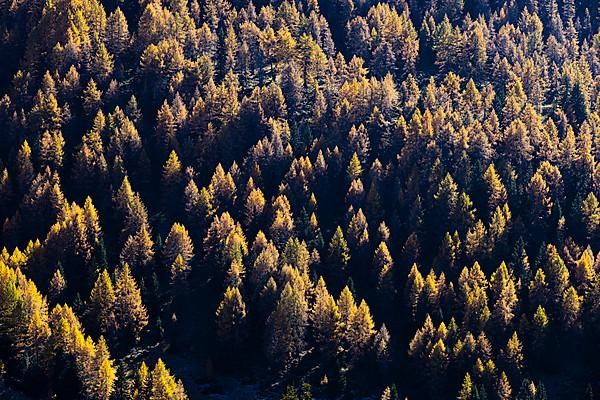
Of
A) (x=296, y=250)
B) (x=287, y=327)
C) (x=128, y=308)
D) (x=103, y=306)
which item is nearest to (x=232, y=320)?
(x=287, y=327)

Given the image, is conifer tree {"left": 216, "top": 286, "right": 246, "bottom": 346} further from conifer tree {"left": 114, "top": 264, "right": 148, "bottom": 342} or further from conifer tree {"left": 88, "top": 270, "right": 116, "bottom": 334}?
conifer tree {"left": 88, "top": 270, "right": 116, "bottom": 334}

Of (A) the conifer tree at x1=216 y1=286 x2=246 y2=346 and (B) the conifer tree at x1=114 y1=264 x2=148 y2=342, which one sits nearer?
(B) the conifer tree at x1=114 y1=264 x2=148 y2=342

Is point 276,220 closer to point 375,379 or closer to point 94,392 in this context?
point 375,379

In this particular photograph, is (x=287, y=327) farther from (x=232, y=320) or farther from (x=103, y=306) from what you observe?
(x=103, y=306)

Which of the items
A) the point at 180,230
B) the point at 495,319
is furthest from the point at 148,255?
the point at 495,319

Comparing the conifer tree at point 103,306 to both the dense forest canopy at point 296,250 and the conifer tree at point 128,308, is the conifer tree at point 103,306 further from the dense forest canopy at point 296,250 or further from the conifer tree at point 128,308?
the conifer tree at point 128,308

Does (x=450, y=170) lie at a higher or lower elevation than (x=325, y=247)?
higher

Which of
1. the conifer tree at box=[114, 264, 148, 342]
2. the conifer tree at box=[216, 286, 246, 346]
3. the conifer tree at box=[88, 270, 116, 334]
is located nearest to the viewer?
the conifer tree at box=[88, 270, 116, 334]

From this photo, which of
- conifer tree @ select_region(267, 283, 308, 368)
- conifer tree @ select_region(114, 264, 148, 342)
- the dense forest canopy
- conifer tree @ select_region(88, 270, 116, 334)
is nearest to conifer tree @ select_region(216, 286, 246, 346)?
the dense forest canopy
